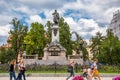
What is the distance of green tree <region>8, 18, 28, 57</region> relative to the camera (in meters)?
77.2

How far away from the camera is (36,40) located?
72750mm

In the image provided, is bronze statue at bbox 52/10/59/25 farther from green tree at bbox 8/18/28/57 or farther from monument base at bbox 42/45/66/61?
green tree at bbox 8/18/28/57

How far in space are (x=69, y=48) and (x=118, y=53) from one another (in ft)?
37.8

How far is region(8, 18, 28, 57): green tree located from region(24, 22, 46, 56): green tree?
4.63 m

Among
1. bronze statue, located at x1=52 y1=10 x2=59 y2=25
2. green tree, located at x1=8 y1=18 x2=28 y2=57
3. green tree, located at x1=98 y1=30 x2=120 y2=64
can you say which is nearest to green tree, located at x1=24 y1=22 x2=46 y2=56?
green tree, located at x1=8 y1=18 x2=28 y2=57

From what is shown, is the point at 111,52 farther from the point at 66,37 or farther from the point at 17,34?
the point at 17,34

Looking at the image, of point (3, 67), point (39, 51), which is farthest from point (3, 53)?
point (3, 67)

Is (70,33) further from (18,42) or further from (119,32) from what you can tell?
(119,32)

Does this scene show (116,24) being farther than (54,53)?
Yes

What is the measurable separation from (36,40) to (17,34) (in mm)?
7064

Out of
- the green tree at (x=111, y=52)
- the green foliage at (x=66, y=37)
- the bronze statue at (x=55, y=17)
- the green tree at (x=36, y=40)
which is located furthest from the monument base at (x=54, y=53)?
the green tree at (x=36, y=40)

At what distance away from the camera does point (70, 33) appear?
73375 millimetres

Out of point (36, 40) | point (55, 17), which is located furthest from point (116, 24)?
point (55, 17)

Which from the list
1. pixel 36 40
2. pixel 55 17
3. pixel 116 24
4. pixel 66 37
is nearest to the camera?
pixel 55 17
